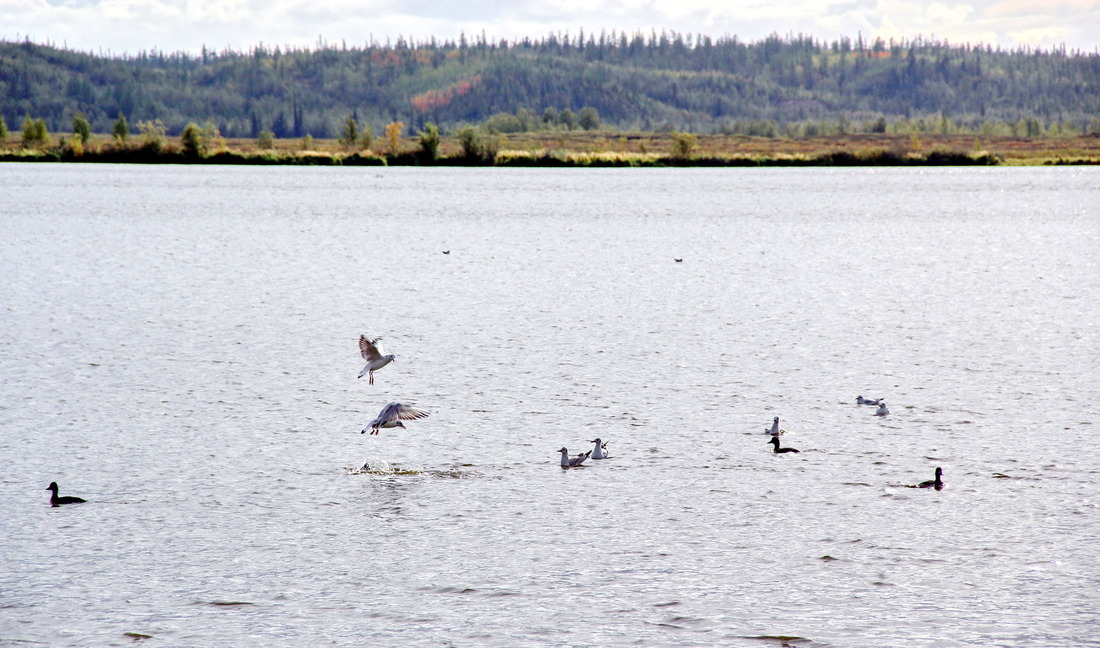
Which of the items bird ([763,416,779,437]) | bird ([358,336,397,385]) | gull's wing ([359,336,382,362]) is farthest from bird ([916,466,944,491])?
gull's wing ([359,336,382,362])

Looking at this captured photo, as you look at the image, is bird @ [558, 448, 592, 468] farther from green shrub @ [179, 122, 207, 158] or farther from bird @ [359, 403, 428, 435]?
green shrub @ [179, 122, 207, 158]

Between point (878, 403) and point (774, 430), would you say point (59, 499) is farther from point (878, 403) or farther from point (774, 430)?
point (878, 403)

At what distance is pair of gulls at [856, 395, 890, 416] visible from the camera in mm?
15000

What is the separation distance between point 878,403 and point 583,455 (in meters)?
4.99

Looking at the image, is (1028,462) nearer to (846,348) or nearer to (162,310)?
(846,348)

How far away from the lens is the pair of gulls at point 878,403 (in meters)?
15.0

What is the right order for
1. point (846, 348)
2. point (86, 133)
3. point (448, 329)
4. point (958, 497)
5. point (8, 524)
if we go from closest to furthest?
point (8, 524) → point (958, 497) → point (846, 348) → point (448, 329) → point (86, 133)

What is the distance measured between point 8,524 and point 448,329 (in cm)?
1263

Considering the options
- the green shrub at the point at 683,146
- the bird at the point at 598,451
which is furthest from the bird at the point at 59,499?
the green shrub at the point at 683,146

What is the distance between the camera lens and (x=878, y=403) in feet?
50.0

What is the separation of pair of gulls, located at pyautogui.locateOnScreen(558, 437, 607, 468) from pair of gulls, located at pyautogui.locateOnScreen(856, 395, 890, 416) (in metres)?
4.19

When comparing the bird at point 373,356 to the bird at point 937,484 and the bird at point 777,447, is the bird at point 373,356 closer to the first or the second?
the bird at point 777,447

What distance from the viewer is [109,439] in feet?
44.8

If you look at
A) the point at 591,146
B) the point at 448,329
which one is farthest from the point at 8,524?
the point at 591,146
